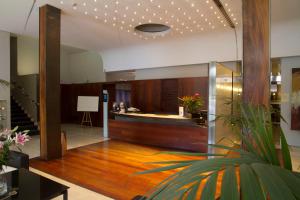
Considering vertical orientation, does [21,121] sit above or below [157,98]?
below

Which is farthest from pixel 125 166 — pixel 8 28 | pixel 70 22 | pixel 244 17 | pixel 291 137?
pixel 8 28

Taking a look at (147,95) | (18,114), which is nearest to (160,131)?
(147,95)

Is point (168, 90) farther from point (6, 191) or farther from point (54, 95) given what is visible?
point (6, 191)

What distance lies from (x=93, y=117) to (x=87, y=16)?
5801 mm

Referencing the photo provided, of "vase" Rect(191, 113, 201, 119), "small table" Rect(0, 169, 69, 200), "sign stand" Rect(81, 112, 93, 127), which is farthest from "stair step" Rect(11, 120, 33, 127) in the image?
"vase" Rect(191, 113, 201, 119)

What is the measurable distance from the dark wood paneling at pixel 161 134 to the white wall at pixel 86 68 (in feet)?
13.3

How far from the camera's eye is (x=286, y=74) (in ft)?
19.7

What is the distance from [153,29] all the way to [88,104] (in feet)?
16.2

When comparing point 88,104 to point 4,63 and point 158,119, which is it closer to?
point 4,63

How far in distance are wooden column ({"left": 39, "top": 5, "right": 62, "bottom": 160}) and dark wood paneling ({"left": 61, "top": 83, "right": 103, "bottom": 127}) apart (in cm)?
492

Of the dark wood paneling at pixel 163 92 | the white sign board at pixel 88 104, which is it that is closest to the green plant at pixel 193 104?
the dark wood paneling at pixel 163 92

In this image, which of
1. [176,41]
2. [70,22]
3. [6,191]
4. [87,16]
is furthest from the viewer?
[176,41]

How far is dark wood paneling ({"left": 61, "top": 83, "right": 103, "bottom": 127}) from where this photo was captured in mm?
9828

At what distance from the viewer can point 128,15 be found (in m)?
5.09
